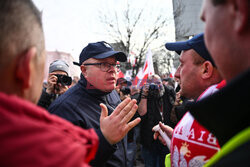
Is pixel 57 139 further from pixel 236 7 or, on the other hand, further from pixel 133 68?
pixel 133 68

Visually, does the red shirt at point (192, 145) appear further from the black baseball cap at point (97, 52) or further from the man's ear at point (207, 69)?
the black baseball cap at point (97, 52)

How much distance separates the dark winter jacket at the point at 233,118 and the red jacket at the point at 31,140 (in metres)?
0.56

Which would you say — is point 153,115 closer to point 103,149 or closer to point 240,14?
point 103,149

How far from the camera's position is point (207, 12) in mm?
840

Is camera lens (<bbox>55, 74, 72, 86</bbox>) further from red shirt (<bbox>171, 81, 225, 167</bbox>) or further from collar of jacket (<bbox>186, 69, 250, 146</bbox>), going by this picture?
collar of jacket (<bbox>186, 69, 250, 146</bbox>)

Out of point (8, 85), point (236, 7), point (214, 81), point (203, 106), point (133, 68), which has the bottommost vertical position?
point (133, 68)

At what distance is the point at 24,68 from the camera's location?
72cm

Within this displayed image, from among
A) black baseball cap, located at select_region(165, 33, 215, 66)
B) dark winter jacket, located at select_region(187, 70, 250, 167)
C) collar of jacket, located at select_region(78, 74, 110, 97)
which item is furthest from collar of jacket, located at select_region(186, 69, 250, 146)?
collar of jacket, located at select_region(78, 74, 110, 97)

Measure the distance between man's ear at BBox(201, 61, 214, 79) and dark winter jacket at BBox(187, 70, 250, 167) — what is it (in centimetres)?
105

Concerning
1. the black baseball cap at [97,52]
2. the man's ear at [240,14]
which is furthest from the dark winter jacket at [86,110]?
the man's ear at [240,14]

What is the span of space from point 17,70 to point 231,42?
85cm

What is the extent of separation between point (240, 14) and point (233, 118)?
39 centimetres

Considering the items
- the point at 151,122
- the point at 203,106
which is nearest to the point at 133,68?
the point at 151,122

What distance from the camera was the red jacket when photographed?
575 mm
